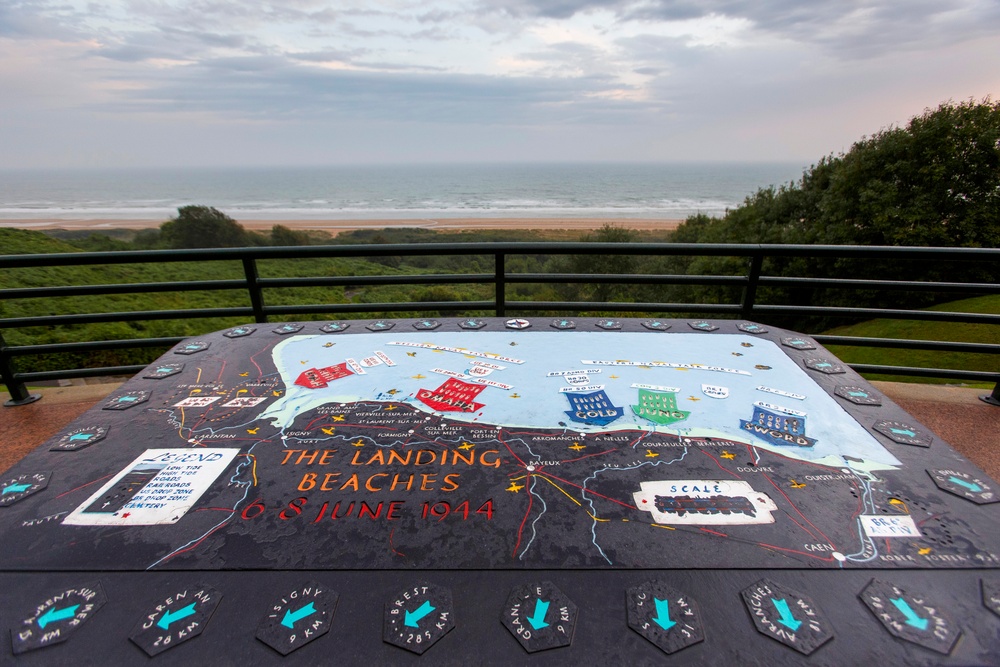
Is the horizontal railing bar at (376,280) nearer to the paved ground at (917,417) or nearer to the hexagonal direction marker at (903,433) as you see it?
the paved ground at (917,417)

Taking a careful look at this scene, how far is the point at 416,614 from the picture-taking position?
1.04 metres

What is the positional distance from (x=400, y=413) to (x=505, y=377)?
1.74 feet

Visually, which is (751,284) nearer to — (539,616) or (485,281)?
(485,281)

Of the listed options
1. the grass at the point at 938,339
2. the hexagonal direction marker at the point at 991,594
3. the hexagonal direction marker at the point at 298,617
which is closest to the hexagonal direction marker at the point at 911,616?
the hexagonal direction marker at the point at 991,594

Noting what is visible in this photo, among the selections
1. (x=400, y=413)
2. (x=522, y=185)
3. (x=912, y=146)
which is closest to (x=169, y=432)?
(x=400, y=413)

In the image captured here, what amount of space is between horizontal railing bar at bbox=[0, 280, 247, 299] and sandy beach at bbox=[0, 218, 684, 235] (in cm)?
2907

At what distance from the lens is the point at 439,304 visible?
11.1 feet

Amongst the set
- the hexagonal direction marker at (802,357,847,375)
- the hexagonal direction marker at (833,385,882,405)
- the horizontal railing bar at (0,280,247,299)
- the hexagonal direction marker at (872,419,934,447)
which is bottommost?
the hexagonal direction marker at (872,419,934,447)

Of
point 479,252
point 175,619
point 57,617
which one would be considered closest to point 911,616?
point 175,619

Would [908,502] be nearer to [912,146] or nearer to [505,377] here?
[505,377]

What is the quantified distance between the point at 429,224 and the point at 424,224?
1.29 feet

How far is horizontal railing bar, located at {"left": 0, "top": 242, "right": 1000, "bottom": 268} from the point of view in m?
2.87

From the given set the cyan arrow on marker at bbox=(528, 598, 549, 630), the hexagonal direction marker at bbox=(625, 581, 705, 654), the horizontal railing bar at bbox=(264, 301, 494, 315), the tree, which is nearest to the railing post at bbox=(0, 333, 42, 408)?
the horizontal railing bar at bbox=(264, 301, 494, 315)

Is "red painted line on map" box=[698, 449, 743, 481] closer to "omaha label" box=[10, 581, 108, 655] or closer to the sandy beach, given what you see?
"omaha label" box=[10, 581, 108, 655]
